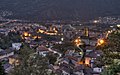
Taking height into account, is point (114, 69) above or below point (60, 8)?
above

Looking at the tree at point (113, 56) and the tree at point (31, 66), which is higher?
the tree at point (113, 56)

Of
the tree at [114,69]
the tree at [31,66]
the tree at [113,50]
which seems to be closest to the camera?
the tree at [114,69]

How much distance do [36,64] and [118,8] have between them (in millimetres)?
107423

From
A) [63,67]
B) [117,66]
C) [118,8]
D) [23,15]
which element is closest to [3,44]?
[63,67]

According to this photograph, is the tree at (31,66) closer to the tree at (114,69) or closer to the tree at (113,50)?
the tree at (113,50)

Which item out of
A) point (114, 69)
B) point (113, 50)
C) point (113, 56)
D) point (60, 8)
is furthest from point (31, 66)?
point (60, 8)

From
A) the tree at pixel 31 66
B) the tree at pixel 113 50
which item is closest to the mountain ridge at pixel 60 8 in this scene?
the tree at pixel 31 66

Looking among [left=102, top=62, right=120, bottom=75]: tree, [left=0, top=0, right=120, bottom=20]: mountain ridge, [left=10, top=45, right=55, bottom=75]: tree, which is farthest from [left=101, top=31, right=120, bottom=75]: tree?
[left=0, top=0, right=120, bottom=20]: mountain ridge

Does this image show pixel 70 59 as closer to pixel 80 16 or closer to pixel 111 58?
pixel 111 58

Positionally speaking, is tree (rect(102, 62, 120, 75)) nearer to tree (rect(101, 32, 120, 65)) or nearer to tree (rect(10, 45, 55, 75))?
tree (rect(101, 32, 120, 65))

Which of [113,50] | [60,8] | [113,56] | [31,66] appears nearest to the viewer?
[113,56]

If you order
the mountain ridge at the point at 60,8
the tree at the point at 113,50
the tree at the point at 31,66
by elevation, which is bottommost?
the mountain ridge at the point at 60,8

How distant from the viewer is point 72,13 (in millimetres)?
109875

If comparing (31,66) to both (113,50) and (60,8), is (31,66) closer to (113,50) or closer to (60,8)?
(113,50)
